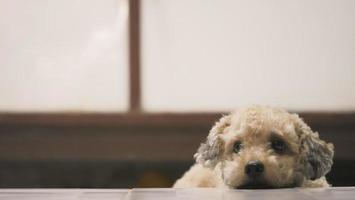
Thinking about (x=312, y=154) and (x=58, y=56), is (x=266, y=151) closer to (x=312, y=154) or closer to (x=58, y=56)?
(x=312, y=154)

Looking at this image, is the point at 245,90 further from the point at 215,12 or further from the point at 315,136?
the point at 315,136

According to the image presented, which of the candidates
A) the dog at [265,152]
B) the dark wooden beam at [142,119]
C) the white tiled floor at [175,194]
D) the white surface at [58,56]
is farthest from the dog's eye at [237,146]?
the white surface at [58,56]

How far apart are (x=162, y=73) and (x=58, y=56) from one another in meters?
0.50

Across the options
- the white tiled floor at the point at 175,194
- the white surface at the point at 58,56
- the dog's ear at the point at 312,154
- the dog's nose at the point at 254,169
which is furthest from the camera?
the white surface at the point at 58,56

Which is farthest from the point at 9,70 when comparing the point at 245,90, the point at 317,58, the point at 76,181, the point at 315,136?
the point at 315,136

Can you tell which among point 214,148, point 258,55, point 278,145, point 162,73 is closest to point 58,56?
point 162,73

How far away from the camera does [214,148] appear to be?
71.9 inches

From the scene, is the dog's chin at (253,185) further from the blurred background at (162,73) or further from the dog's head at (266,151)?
the blurred background at (162,73)

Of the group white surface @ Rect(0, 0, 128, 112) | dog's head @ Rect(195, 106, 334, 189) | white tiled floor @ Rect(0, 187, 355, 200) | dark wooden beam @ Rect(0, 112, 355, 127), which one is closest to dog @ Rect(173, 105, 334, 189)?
dog's head @ Rect(195, 106, 334, 189)

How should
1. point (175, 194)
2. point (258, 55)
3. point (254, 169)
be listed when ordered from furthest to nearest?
point (258, 55)
point (254, 169)
point (175, 194)

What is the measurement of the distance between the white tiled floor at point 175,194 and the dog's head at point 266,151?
0.23 metres

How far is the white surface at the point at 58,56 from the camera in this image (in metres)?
2.93

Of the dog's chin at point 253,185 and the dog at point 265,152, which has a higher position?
the dog at point 265,152

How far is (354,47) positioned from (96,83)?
4.03 ft
